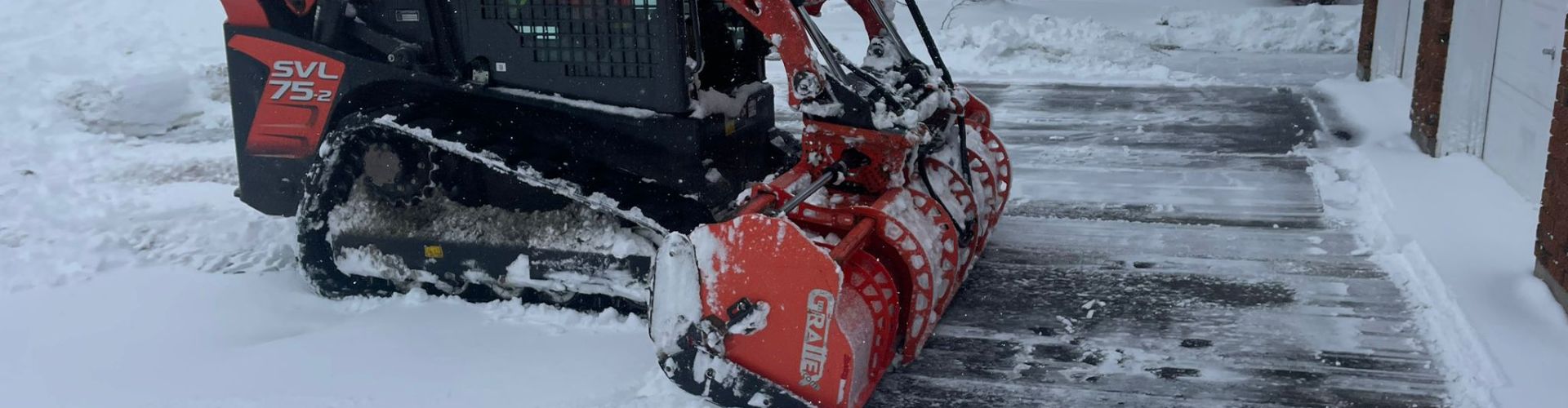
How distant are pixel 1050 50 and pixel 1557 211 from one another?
926cm

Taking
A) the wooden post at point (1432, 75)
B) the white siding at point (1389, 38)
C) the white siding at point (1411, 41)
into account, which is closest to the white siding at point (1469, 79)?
the wooden post at point (1432, 75)

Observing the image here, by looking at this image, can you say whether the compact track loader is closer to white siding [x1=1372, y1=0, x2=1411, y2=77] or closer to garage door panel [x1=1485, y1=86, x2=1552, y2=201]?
garage door panel [x1=1485, y1=86, x2=1552, y2=201]

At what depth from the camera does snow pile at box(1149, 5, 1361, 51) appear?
592 inches

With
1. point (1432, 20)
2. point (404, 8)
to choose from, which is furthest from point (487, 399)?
point (1432, 20)

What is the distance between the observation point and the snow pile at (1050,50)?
13094 mm

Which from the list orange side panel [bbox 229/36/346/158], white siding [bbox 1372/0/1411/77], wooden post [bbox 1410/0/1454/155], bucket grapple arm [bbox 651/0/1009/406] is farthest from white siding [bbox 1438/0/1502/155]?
orange side panel [bbox 229/36/346/158]

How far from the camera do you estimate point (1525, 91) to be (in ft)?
23.7

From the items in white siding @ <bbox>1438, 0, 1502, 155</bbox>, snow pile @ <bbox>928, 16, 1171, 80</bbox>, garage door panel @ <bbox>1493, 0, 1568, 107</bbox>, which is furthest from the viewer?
snow pile @ <bbox>928, 16, 1171, 80</bbox>

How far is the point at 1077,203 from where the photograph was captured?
7.20 m

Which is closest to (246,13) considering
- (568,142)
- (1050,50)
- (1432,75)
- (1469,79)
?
(568,142)

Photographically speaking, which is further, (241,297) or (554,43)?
(241,297)

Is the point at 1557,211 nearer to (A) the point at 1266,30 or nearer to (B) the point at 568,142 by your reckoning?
(B) the point at 568,142

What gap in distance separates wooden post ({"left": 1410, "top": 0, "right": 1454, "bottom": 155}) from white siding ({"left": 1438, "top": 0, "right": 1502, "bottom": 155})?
0.24 feet

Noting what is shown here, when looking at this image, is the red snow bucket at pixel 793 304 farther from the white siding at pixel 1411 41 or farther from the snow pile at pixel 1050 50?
the snow pile at pixel 1050 50
